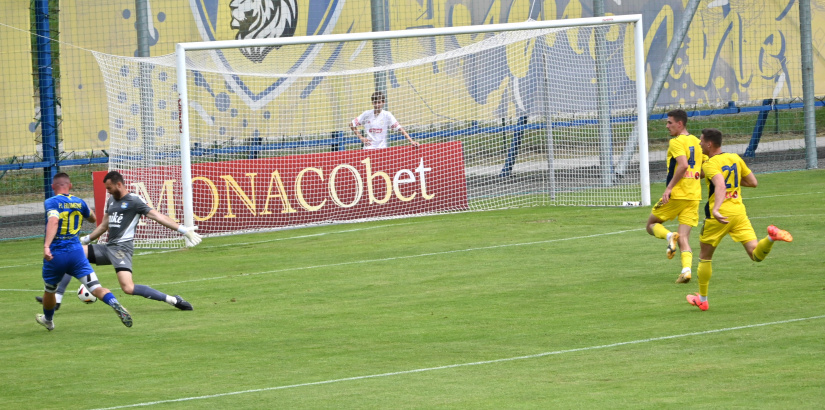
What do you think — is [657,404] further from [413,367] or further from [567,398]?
[413,367]

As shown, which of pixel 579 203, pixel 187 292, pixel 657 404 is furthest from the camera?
pixel 579 203

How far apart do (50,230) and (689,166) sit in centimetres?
719

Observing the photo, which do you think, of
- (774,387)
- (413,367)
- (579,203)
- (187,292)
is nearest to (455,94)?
(579,203)

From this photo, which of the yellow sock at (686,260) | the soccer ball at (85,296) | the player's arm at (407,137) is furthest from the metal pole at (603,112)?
the soccer ball at (85,296)

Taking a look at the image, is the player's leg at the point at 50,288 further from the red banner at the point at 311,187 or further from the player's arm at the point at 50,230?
the red banner at the point at 311,187

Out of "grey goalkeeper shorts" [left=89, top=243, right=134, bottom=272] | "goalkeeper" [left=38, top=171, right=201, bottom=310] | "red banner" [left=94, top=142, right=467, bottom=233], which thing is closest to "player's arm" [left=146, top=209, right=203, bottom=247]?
"goalkeeper" [left=38, top=171, right=201, bottom=310]

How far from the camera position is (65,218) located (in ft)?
35.7

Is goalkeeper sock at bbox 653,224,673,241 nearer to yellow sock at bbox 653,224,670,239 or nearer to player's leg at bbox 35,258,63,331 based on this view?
yellow sock at bbox 653,224,670,239

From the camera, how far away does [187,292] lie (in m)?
12.9

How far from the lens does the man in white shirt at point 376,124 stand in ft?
66.1

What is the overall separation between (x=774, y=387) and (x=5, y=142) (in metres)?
18.0

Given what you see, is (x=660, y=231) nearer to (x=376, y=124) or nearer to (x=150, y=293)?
(x=150, y=293)

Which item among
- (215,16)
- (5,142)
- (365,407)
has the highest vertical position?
(215,16)

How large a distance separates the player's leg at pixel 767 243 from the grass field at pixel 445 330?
1.39ft
